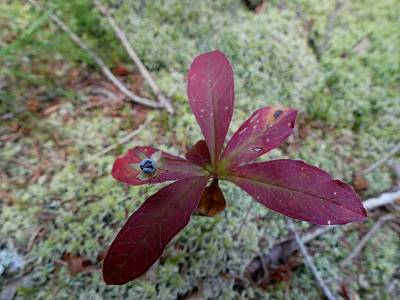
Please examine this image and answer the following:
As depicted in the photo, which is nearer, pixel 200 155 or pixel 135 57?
pixel 200 155

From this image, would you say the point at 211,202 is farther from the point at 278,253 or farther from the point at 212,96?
the point at 278,253

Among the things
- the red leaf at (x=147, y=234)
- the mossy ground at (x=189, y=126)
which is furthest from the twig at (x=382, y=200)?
the red leaf at (x=147, y=234)

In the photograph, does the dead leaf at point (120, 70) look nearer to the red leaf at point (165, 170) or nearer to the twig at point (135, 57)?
the twig at point (135, 57)

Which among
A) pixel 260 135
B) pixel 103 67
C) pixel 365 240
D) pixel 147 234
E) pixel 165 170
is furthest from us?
pixel 103 67

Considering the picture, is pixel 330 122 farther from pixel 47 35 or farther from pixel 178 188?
pixel 47 35

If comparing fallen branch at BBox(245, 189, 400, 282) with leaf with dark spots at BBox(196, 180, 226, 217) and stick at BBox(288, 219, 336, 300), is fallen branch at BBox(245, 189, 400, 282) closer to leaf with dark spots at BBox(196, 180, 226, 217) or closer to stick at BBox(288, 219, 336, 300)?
stick at BBox(288, 219, 336, 300)

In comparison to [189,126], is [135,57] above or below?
above

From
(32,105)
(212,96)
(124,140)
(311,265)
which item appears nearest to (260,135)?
(212,96)
